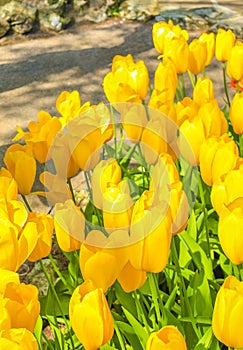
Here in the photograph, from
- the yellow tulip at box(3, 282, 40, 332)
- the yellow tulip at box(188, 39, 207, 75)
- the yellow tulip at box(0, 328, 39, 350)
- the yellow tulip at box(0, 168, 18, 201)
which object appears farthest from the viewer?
the yellow tulip at box(188, 39, 207, 75)

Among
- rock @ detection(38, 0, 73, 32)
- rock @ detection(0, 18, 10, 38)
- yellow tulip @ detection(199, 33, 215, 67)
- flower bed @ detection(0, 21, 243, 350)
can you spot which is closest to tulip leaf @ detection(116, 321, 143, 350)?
flower bed @ detection(0, 21, 243, 350)

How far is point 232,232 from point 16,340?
483 millimetres

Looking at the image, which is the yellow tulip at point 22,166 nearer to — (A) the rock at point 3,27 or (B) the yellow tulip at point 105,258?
(B) the yellow tulip at point 105,258

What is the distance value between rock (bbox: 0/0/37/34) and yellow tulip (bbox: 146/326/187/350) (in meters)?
5.89

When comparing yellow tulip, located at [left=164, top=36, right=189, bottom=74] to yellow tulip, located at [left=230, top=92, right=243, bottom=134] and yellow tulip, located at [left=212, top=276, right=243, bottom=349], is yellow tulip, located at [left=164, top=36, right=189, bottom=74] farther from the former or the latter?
yellow tulip, located at [left=212, top=276, right=243, bottom=349]

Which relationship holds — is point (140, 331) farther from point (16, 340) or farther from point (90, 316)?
point (16, 340)

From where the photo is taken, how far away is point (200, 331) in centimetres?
169

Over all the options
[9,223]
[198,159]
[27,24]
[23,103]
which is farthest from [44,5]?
[9,223]

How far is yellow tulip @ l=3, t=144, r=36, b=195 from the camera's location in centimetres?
171

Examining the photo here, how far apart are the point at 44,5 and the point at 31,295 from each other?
6.07 metres

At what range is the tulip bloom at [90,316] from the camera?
45.2 inches

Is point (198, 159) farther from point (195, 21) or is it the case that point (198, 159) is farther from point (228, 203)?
point (195, 21)

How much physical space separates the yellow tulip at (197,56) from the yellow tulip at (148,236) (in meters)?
1.15

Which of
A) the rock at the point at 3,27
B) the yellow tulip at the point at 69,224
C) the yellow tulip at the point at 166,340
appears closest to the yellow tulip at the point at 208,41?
the yellow tulip at the point at 69,224
